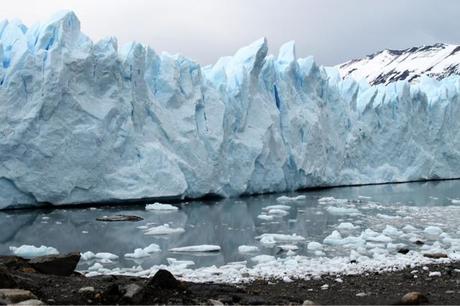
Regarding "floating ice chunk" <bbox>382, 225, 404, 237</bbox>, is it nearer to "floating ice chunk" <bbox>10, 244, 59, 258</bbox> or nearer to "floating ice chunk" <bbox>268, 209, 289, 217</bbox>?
"floating ice chunk" <bbox>268, 209, 289, 217</bbox>

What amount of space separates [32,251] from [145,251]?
1.73m

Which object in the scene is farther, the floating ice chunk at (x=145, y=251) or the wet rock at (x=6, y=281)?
the floating ice chunk at (x=145, y=251)

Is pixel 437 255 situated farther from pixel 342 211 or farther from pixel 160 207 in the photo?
pixel 160 207

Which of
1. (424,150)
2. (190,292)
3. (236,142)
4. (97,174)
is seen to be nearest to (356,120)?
(424,150)

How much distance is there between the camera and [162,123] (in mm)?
16938

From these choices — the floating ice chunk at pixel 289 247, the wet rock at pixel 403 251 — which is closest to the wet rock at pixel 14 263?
the floating ice chunk at pixel 289 247

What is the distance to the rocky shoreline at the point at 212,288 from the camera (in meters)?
4.29

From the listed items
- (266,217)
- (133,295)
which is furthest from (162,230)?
(133,295)

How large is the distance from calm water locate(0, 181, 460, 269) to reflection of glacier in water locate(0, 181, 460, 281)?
2 cm

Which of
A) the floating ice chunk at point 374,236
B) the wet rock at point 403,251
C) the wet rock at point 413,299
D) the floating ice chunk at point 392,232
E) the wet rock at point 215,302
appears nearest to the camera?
the wet rock at point 215,302

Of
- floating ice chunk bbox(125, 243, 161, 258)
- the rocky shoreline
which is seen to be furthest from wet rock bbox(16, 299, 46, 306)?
floating ice chunk bbox(125, 243, 161, 258)

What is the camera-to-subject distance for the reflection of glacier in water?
821 cm

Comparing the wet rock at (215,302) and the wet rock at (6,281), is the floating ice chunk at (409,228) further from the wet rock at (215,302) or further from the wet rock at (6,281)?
the wet rock at (6,281)

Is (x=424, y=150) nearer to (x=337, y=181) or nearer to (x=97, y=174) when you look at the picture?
(x=337, y=181)
